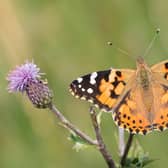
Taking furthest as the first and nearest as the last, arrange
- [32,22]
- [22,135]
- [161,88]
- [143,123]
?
1. [32,22]
2. [22,135]
3. [161,88]
4. [143,123]

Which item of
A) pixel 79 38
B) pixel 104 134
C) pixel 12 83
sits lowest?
pixel 104 134

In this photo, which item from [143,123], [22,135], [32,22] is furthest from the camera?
[32,22]

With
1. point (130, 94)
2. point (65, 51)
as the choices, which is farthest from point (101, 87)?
point (65, 51)

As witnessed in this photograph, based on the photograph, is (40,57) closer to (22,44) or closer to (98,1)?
(22,44)

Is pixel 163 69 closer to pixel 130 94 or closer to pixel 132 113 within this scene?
pixel 130 94

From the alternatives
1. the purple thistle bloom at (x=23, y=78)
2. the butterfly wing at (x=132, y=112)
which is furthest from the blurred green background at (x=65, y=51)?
the butterfly wing at (x=132, y=112)

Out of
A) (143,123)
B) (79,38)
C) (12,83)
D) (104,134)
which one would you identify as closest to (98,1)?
(79,38)

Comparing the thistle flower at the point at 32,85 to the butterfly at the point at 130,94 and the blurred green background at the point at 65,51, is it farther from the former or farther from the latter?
the blurred green background at the point at 65,51

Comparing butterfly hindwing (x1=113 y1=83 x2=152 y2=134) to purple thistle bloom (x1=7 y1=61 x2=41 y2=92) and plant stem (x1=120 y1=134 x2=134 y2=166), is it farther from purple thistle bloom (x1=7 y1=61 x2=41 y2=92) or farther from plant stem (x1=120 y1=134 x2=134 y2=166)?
purple thistle bloom (x1=7 y1=61 x2=41 y2=92)
